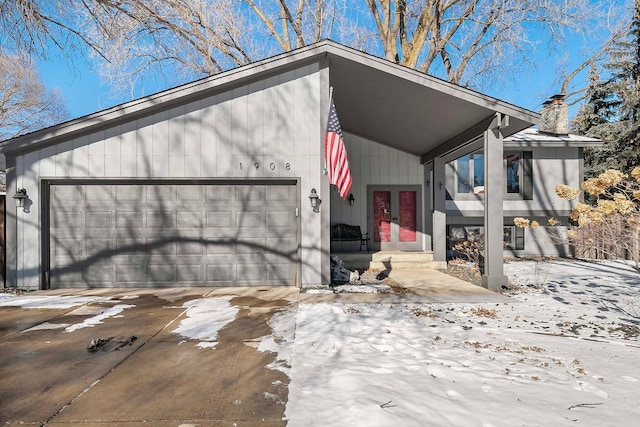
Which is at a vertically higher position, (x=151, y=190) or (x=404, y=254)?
(x=151, y=190)

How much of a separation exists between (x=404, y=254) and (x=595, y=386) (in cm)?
733

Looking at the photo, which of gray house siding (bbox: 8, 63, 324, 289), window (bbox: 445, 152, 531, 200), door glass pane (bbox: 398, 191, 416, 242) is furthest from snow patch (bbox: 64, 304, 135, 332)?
window (bbox: 445, 152, 531, 200)

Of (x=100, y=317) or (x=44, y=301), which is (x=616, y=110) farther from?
(x=44, y=301)

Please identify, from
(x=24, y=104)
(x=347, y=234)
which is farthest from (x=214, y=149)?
(x=24, y=104)

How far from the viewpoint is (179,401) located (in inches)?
106

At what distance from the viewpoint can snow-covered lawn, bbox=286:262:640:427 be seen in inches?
97.7

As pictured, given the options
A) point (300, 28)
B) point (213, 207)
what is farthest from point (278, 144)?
point (300, 28)

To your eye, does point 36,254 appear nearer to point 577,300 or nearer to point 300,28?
point 577,300

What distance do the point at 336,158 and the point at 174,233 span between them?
3.81m

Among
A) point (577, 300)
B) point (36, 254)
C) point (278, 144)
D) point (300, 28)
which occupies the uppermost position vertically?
point (300, 28)

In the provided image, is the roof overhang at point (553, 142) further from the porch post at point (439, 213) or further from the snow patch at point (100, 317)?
the snow patch at point (100, 317)

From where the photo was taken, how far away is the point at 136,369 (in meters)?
3.27

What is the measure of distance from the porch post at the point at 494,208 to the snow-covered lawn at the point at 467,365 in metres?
1.05

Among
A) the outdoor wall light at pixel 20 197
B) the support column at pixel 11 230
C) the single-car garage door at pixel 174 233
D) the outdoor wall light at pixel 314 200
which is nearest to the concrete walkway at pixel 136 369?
the single-car garage door at pixel 174 233
